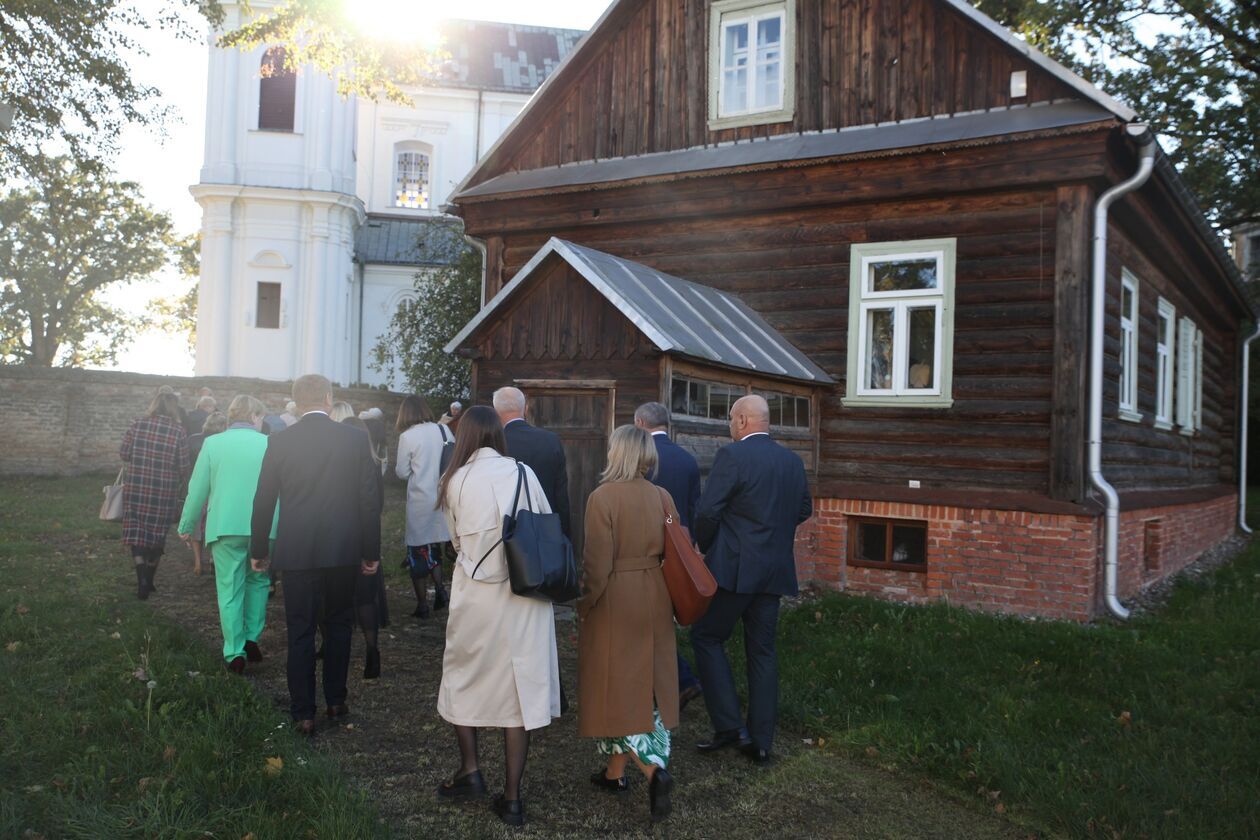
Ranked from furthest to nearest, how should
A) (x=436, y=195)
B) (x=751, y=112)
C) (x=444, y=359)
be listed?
1. (x=436, y=195)
2. (x=444, y=359)
3. (x=751, y=112)

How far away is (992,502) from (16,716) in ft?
26.8

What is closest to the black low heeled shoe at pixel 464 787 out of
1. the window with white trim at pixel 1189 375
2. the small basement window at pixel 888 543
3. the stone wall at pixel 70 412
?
the small basement window at pixel 888 543

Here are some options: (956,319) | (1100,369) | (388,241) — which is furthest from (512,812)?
(388,241)

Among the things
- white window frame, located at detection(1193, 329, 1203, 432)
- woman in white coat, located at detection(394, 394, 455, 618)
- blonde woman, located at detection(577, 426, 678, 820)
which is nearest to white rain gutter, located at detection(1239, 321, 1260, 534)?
white window frame, located at detection(1193, 329, 1203, 432)

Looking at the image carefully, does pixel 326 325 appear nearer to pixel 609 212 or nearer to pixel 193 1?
pixel 193 1

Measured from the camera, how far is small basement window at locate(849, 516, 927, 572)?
35.6 ft

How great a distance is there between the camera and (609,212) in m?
12.7

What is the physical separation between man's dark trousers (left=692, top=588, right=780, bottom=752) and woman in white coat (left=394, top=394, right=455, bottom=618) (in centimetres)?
340

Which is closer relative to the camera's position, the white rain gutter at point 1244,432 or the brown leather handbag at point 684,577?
the brown leather handbag at point 684,577

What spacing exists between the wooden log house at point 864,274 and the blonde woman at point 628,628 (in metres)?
3.51

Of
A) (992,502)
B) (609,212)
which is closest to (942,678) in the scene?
(992,502)

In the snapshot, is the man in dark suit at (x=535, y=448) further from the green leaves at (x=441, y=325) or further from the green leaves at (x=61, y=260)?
the green leaves at (x=61, y=260)

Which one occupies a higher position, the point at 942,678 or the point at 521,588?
the point at 521,588

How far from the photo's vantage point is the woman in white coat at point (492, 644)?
4.73m
